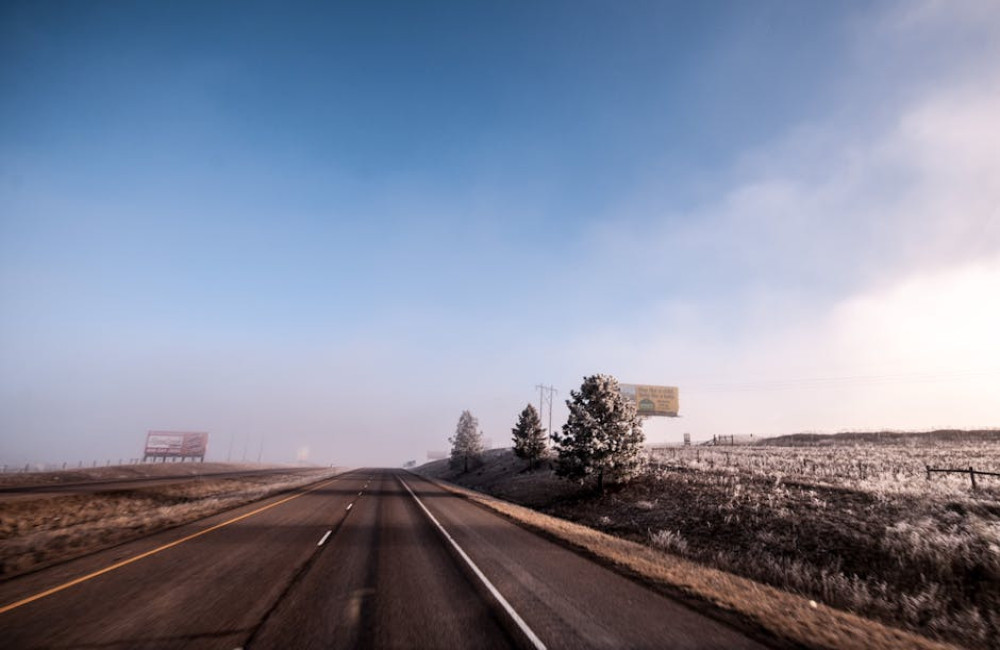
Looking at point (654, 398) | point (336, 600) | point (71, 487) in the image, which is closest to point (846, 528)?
point (336, 600)

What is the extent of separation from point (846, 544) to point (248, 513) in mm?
21560

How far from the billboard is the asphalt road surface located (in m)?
53.6

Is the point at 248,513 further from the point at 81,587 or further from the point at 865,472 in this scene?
the point at 865,472

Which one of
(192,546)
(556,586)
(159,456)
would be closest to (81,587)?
(192,546)

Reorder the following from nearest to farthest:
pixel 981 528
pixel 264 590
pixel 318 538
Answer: pixel 264 590 < pixel 981 528 < pixel 318 538

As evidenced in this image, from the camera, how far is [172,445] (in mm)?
98812

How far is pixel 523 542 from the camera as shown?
1360cm

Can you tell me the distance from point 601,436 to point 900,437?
44.6 metres

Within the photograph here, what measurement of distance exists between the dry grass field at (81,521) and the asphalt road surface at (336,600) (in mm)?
1374

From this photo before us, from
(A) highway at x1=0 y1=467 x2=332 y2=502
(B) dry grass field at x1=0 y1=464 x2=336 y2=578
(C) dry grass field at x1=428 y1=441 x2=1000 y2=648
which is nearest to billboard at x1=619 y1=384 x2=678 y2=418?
(C) dry grass field at x1=428 y1=441 x2=1000 y2=648

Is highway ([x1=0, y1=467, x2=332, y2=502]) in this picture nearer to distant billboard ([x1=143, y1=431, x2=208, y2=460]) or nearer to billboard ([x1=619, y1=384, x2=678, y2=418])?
billboard ([x1=619, y1=384, x2=678, y2=418])

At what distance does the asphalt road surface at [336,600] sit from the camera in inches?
232

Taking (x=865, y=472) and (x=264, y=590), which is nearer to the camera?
(x=264, y=590)

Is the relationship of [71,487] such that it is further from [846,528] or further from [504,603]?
[846,528]
